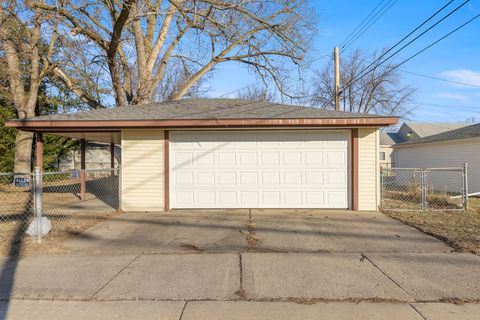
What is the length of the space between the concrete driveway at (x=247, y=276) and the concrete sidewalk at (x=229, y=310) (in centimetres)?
1

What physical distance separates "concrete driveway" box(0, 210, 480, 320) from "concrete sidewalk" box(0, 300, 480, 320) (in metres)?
0.01

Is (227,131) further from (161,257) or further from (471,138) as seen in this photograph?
(471,138)

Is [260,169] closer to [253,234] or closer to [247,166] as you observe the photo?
[247,166]

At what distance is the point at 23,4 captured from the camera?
437 inches

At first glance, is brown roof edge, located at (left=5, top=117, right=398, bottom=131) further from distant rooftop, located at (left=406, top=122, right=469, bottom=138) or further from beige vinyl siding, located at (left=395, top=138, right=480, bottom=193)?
distant rooftop, located at (left=406, top=122, right=469, bottom=138)

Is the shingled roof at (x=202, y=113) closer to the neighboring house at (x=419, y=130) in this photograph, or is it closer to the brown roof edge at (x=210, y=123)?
the brown roof edge at (x=210, y=123)

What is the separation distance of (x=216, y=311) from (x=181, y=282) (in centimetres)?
93

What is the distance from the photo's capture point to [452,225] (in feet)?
25.7

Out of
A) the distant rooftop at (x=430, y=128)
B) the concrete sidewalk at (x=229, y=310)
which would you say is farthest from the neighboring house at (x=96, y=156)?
the distant rooftop at (x=430, y=128)

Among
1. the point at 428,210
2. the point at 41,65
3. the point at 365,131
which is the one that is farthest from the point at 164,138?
the point at 41,65

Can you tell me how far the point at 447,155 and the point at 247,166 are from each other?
1351 cm

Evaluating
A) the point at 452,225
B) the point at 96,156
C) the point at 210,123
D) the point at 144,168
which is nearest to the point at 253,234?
the point at 210,123

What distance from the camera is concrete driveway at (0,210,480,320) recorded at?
12.0 feet

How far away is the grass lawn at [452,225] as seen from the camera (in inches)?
246
